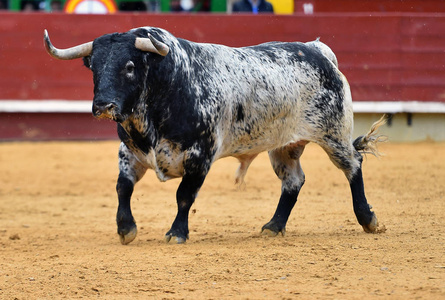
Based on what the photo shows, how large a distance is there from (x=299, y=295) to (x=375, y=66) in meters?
7.16

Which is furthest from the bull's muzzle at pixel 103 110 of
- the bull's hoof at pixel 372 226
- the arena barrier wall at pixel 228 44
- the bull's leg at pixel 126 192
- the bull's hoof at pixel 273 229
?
the arena barrier wall at pixel 228 44

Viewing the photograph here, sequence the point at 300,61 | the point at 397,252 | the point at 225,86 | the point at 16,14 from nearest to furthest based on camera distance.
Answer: the point at 397,252
the point at 225,86
the point at 300,61
the point at 16,14

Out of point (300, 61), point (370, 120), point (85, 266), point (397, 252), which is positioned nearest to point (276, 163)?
point (300, 61)

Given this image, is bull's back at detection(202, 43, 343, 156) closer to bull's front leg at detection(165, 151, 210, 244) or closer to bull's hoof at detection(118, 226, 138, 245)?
bull's front leg at detection(165, 151, 210, 244)

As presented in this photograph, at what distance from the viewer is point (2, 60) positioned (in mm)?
10070

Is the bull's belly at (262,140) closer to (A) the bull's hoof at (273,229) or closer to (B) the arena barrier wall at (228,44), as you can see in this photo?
(A) the bull's hoof at (273,229)

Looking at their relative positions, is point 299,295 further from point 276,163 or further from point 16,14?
point 16,14

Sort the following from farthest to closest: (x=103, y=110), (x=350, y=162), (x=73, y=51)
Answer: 1. (x=350, y=162)
2. (x=73, y=51)
3. (x=103, y=110)

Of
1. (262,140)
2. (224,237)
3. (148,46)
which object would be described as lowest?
(224,237)

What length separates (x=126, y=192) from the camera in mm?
4766

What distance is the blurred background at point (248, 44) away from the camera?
1008 cm

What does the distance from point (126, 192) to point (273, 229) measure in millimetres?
935

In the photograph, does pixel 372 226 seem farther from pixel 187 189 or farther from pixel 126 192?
pixel 126 192

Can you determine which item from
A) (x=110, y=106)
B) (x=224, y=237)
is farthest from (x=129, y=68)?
(x=224, y=237)
